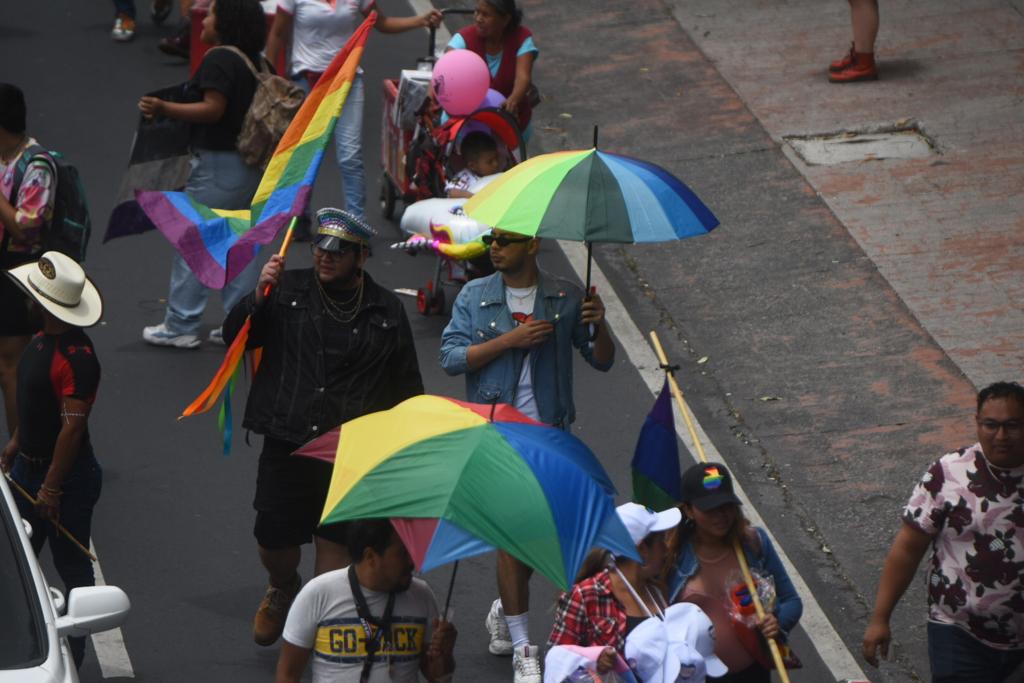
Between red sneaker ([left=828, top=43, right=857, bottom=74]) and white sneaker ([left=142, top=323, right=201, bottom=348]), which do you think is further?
red sneaker ([left=828, top=43, right=857, bottom=74])

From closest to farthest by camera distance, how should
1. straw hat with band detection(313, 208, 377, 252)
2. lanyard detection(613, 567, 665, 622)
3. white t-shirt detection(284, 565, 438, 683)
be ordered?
white t-shirt detection(284, 565, 438, 683) < lanyard detection(613, 567, 665, 622) < straw hat with band detection(313, 208, 377, 252)

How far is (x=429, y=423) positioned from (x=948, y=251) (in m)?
7.56

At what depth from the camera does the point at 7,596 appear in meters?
6.37

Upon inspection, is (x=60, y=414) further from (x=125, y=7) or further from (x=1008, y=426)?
(x=125, y=7)

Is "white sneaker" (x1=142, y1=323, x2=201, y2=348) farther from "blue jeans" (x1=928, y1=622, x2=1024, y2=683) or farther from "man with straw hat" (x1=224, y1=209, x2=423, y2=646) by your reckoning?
"blue jeans" (x1=928, y1=622, x2=1024, y2=683)

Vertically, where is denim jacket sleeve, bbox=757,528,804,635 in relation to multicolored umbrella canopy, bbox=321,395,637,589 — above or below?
below

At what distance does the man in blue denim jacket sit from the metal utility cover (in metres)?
6.44

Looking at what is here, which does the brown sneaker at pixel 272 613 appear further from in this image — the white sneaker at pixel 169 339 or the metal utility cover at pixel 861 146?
the metal utility cover at pixel 861 146

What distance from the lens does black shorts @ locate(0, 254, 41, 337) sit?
947cm

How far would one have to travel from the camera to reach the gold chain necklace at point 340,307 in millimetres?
7879

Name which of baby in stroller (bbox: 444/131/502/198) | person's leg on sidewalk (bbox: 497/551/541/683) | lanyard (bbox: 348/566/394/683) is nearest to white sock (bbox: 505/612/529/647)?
person's leg on sidewalk (bbox: 497/551/541/683)

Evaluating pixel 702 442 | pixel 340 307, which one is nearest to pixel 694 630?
pixel 340 307

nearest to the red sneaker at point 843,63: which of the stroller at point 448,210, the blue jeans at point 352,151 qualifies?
the stroller at point 448,210

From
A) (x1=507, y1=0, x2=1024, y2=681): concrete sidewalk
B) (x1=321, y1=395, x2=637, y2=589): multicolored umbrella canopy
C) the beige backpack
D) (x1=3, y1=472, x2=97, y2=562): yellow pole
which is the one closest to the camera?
(x1=321, y1=395, x2=637, y2=589): multicolored umbrella canopy
